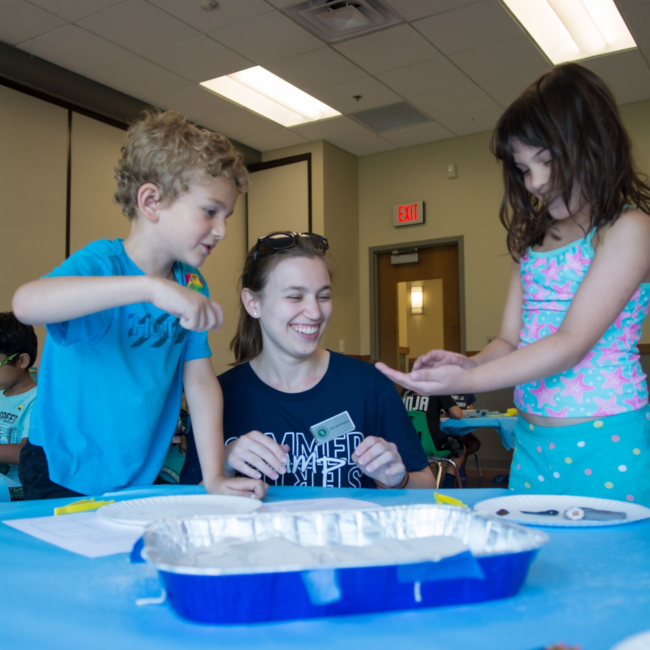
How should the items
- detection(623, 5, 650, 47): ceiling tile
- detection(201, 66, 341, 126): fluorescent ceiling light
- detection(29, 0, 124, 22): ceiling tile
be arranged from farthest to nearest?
detection(201, 66, 341, 126): fluorescent ceiling light < detection(623, 5, 650, 47): ceiling tile < detection(29, 0, 124, 22): ceiling tile

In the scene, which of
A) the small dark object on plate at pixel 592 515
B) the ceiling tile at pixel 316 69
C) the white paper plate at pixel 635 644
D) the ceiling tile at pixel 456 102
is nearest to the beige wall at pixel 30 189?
the ceiling tile at pixel 316 69

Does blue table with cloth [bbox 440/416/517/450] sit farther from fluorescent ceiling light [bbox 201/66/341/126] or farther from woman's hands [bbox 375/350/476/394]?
woman's hands [bbox 375/350/476/394]

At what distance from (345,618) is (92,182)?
553 cm

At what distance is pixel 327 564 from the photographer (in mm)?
503

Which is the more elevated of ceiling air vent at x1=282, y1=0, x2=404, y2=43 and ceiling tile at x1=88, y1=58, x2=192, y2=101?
ceiling air vent at x1=282, y1=0, x2=404, y2=43

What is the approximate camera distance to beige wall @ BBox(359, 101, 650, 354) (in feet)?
21.8

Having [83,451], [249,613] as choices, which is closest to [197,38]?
[83,451]

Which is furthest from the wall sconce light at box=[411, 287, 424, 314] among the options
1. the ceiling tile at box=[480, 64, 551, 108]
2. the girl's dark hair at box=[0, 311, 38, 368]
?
the girl's dark hair at box=[0, 311, 38, 368]

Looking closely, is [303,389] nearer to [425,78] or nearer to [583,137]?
[583,137]

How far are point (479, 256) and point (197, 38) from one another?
137 inches

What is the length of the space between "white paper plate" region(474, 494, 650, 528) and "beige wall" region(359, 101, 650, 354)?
5.66 m

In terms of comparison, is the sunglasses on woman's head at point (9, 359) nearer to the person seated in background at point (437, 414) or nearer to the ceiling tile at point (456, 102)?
the person seated in background at point (437, 414)

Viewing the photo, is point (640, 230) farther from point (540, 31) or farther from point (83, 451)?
point (540, 31)

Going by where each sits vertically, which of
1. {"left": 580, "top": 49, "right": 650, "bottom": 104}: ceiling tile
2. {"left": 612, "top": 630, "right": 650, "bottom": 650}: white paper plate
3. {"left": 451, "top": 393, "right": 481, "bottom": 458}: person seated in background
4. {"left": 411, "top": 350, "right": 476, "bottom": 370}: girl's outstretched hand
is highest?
{"left": 580, "top": 49, "right": 650, "bottom": 104}: ceiling tile
